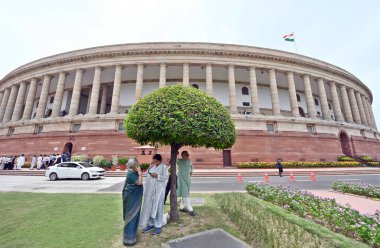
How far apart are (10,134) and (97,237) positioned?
1402 inches

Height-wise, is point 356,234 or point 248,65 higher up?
point 248,65

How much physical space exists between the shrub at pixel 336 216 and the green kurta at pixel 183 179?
11.7 feet

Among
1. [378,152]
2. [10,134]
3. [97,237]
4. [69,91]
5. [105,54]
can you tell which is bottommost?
[97,237]

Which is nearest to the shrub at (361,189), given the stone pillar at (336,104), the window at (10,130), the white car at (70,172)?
the white car at (70,172)

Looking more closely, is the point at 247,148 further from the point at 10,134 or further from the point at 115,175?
the point at 10,134

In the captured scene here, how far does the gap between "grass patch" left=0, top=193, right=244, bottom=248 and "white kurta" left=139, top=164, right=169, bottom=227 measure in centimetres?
35

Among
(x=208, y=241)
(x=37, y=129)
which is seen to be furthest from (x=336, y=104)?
(x=37, y=129)

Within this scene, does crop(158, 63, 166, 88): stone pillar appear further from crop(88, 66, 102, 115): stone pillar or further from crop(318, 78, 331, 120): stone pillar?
crop(318, 78, 331, 120): stone pillar

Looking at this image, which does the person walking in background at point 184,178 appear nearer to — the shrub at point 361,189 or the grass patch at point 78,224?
the grass patch at point 78,224

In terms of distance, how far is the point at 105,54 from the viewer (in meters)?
27.9

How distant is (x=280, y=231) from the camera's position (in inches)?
161

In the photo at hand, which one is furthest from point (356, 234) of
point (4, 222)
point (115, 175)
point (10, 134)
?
point (10, 134)

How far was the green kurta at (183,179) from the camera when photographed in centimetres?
575

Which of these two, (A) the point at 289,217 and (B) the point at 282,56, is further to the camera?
(B) the point at 282,56
